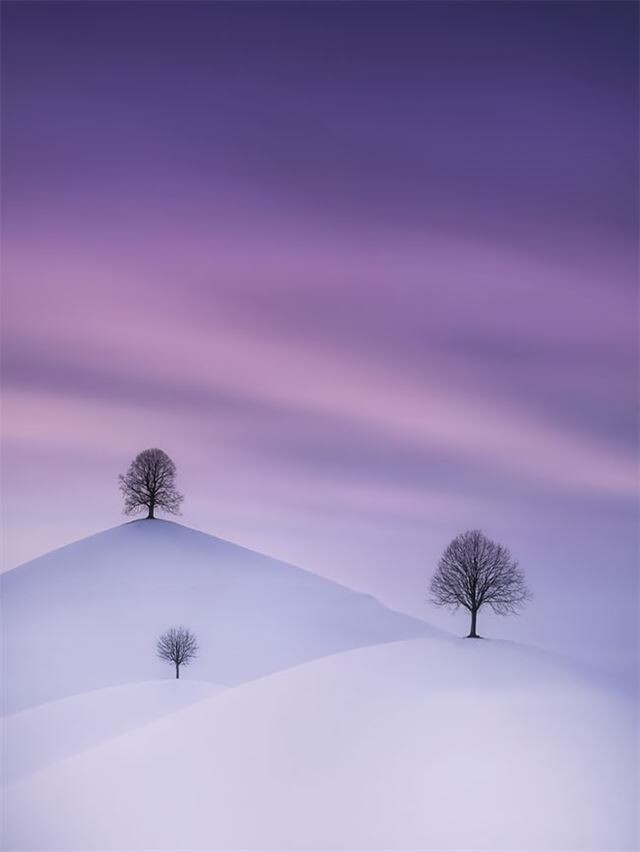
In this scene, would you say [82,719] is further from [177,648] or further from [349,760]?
[349,760]

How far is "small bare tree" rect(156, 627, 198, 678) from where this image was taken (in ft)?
217

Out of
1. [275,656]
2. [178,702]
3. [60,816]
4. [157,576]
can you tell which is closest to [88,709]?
[178,702]

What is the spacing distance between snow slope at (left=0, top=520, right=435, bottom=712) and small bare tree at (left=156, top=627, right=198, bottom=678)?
790 mm

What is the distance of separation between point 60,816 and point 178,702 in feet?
62.3

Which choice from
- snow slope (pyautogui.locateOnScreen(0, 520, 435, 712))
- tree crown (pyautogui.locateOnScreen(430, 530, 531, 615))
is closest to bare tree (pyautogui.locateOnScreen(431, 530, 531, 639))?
tree crown (pyautogui.locateOnScreen(430, 530, 531, 615))

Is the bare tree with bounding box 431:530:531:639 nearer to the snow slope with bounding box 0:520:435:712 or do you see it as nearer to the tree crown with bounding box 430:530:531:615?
the tree crown with bounding box 430:530:531:615

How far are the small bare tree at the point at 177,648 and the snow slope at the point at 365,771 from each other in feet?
80.7

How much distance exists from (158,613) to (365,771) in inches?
1752

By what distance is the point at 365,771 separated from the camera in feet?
113

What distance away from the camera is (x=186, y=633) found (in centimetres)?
7112

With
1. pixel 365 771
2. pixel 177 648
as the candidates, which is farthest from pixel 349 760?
pixel 177 648

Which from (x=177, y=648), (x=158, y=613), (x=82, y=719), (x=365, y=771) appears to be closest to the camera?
(x=365, y=771)

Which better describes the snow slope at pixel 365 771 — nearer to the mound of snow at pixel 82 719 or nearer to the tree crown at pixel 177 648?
the mound of snow at pixel 82 719

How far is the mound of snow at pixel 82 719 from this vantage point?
4369cm
